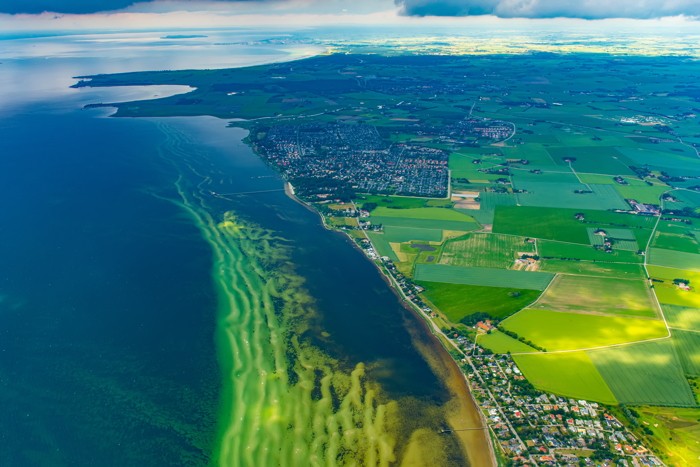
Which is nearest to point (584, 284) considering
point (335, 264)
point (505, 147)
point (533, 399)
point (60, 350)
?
point (533, 399)

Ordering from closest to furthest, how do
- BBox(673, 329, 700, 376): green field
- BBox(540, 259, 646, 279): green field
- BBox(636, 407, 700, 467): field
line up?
1. BBox(636, 407, 700, 467): field
2. BBox(673, 329, 700, 376): green field
3. BBox(540, 259, 646, 279): green field

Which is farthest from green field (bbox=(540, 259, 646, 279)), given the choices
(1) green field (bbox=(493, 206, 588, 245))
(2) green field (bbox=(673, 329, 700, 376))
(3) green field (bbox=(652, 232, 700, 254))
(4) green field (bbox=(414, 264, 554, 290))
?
(2) green field (bbox=(673, 329, 700, 376))

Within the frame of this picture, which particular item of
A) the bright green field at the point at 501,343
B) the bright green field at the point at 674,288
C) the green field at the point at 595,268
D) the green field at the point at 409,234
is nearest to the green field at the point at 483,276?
the green field at the point at 595,268

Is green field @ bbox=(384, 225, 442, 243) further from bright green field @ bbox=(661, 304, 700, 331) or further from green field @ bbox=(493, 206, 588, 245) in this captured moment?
bright green field @ bbox=(661, 304, 700, 331)

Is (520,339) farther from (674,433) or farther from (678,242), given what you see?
(678,242)

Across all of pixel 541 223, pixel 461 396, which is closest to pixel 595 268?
pixel 541 223

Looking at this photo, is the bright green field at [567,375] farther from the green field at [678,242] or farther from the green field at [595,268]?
the green field at [678,242]
